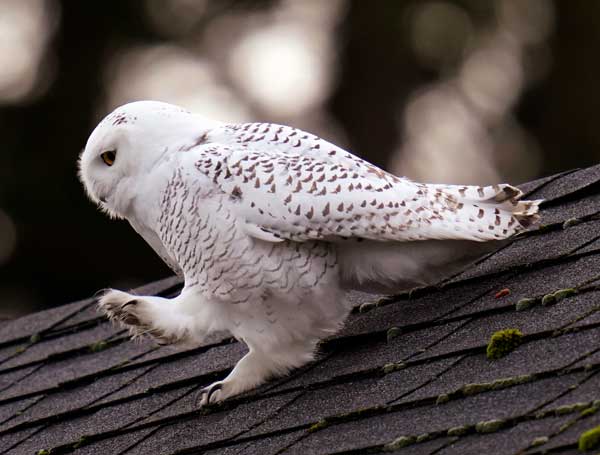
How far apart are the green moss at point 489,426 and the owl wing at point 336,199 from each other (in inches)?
32.1

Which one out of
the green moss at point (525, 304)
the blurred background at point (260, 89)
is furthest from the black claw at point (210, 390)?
the blurred background at point (260, 89)

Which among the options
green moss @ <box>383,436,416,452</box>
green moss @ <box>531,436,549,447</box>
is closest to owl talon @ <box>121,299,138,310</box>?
green moss @ <box>383,436,416,452</box>

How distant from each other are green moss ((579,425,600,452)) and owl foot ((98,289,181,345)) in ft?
4.81

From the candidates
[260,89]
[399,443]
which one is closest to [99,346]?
[399,443]

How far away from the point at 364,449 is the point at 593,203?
121 centimetres

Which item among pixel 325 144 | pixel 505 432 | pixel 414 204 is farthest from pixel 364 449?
pixel 325 144

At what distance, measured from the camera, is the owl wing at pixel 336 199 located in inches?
139

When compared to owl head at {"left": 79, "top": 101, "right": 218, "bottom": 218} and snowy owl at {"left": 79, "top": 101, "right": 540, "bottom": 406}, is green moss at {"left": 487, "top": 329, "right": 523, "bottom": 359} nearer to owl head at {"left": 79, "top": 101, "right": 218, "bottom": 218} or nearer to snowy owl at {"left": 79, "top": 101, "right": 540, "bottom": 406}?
A: snowy owl at {"left": 79, "top": 101, "right": 540, "bottom": 406}

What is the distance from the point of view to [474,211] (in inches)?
141

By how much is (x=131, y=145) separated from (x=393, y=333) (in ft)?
3.06

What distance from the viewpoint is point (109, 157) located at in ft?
13.2

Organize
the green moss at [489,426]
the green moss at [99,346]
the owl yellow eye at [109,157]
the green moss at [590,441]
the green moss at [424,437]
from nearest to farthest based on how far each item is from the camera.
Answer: the green moss at [590,441] → the green moss at [489,426] → the green moss at [424,437] → the owl yellow eye at [109,157] → the green moss at [99,346]

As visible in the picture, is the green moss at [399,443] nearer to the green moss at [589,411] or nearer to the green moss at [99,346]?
the green moss at [589,411]

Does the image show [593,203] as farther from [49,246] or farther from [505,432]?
[49,246]
